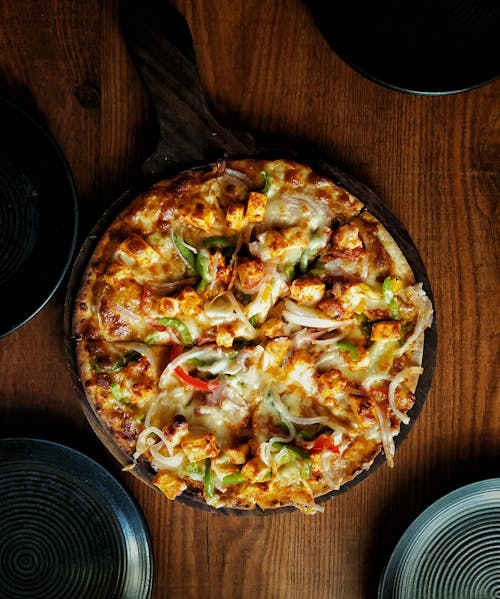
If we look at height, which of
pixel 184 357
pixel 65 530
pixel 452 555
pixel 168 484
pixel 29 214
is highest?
pixel 29 214

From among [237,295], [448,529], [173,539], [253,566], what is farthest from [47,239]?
[448,529]

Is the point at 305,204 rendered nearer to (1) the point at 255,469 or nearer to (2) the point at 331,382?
(2) the point at 331,382

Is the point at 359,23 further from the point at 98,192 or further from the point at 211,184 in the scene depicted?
the point at 98,192

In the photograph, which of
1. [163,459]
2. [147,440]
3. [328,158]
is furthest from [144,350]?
[328,158]

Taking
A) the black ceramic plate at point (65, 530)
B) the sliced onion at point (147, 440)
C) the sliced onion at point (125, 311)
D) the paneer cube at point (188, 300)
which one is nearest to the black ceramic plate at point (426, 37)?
the paneer cube at point (188, 300)

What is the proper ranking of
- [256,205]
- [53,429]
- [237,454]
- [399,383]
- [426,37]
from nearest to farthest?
1. [256,205]
2. [237,454]
3. [399,383]
4. [426,37]
5. [53,429]

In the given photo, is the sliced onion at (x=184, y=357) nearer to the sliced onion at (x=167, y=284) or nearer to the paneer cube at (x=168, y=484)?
the sliced onion at (x=167, y=284)

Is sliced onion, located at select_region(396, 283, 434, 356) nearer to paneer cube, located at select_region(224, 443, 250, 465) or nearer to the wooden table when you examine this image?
the wooden table
